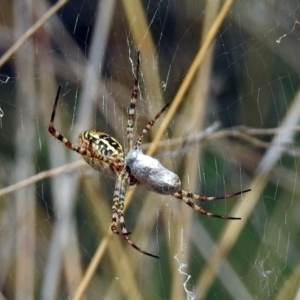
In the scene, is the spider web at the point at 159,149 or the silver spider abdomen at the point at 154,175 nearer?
the silver spider abdomen at the point at 154,175

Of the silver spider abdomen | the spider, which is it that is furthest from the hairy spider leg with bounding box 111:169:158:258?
the silver spider abdomen

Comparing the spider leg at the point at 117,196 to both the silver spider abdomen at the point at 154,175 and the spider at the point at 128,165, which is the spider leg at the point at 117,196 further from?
the silver spider abdomen at the point at 154,175

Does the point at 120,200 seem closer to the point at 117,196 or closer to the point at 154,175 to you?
the point at 117,196

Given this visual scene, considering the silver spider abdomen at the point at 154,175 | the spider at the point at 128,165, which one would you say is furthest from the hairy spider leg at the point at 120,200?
the silver spider abdomen at the point at 154,175

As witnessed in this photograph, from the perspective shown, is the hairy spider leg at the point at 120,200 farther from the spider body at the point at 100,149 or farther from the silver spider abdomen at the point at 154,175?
the silver spider abdomen at the point at 154,175

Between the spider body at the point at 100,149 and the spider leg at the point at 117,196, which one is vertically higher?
the spider body at the point at 100,149

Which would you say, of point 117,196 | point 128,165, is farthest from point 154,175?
point 117,196
